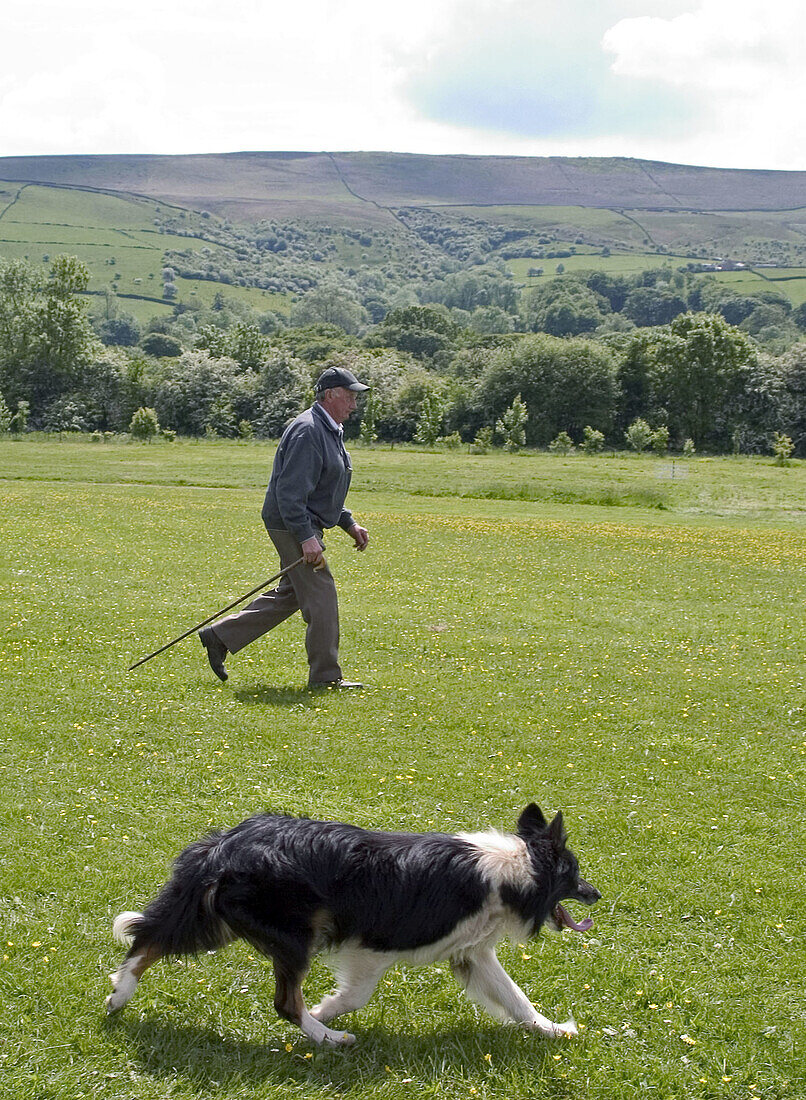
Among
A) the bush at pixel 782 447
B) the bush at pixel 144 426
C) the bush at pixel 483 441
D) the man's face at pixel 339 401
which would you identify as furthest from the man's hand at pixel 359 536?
the bush at pixel 144 426

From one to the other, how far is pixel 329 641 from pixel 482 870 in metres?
6.31

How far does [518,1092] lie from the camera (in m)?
4.50

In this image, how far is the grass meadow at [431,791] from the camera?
4.71 meters

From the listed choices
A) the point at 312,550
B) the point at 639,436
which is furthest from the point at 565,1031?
the point at 639,436

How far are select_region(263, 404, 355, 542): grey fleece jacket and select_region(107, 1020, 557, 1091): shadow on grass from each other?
619 cm

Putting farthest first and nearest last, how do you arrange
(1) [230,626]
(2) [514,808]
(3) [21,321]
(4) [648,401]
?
(3) [21,321]
(4) [648,401]
(1) [230,626]
(2) [514,808]

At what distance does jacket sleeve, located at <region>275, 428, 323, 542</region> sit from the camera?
34.1 ft

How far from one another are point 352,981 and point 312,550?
234 inches

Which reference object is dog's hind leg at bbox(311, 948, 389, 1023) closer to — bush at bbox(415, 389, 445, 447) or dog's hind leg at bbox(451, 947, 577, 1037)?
dog's hind leg at bbox(451, 947, 577, 1037)

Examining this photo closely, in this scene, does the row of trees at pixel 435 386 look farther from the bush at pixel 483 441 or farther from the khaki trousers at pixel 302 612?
the khaki trousers at pixel 302 612

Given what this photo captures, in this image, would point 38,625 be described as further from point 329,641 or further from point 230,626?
point 329,641

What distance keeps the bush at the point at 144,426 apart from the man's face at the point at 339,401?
72722 millimetres

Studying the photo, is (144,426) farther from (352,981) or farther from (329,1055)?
(329,1055)

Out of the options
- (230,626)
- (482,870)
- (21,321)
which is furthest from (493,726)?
(21,321)
